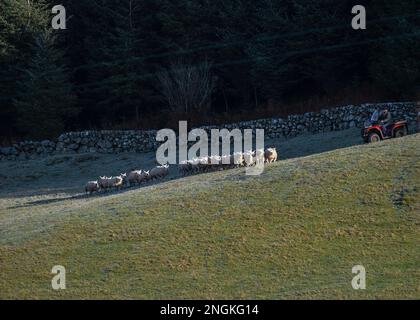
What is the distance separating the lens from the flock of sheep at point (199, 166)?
116ft

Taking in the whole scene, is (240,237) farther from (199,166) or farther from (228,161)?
(199,166)

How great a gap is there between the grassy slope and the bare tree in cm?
2898

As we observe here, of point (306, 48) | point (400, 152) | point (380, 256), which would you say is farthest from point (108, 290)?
point (306, 48)

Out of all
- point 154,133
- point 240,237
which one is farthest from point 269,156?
point 154,133

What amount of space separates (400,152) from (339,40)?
2972 cm

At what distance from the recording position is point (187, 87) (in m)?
60.7

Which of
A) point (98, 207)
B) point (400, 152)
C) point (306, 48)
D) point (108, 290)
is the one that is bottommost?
point (108, 290)

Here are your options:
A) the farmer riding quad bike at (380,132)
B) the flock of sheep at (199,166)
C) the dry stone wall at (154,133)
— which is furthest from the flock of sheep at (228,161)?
the dry stone wall at (154,133)

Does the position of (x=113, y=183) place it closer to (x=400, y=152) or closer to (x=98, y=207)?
(x=98, y=207)

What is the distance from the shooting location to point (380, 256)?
2305cm

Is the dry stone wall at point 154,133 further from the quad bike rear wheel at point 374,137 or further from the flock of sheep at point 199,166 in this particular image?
the flock of sheep at point 199,166

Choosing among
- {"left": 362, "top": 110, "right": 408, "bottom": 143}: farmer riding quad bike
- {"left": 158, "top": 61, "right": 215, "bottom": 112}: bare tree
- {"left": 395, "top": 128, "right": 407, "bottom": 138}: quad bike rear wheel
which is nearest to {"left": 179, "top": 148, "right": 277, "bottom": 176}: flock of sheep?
{"left": 362, "top": 110, "right": 408, "bottom": 143}: farmer riding quad bike

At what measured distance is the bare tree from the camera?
60.6m

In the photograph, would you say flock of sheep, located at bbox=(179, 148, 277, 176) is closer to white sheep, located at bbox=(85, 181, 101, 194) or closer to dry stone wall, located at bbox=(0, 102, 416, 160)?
white sheep, located at bbox=(85, 181, 101, 194)
